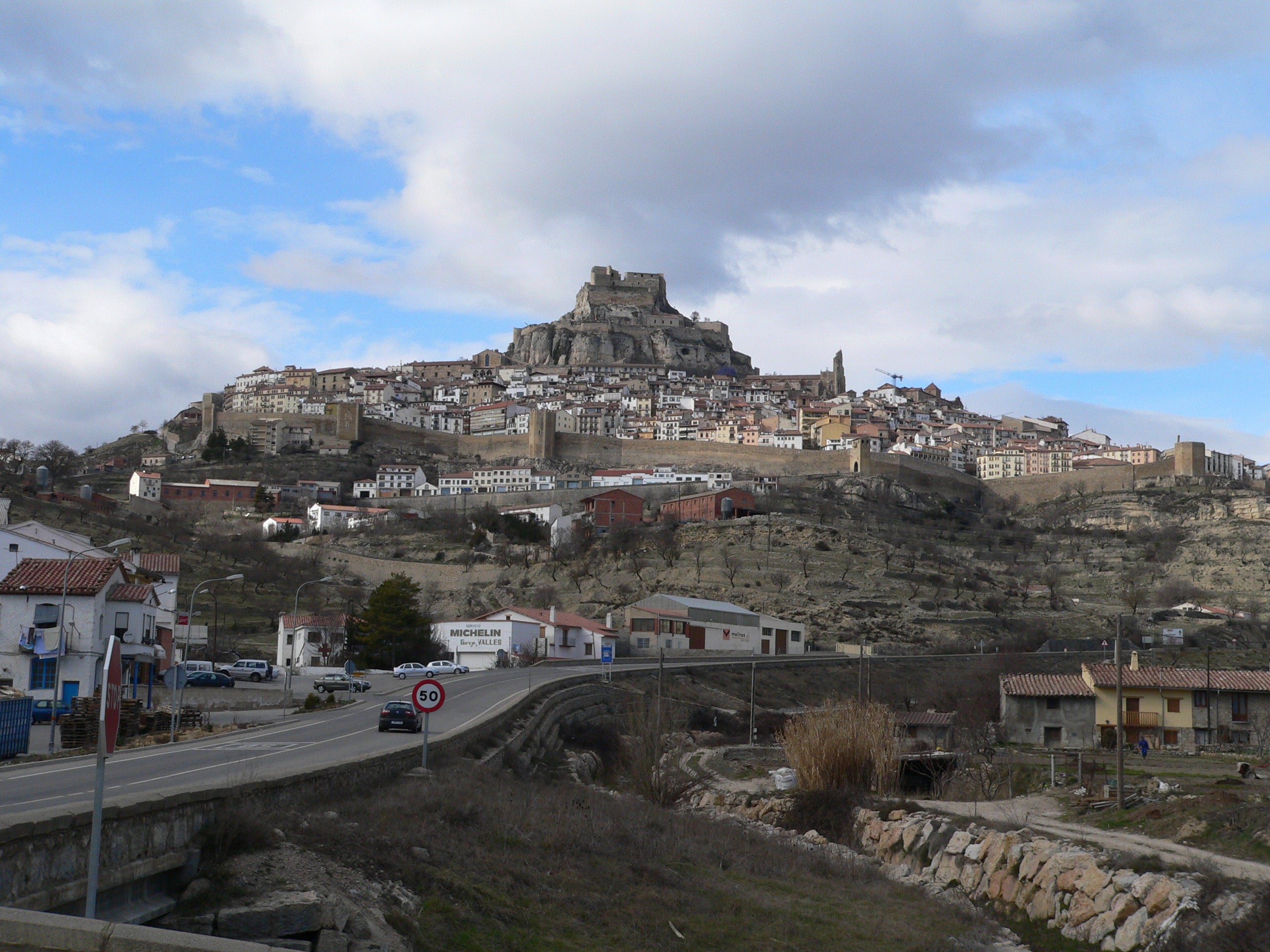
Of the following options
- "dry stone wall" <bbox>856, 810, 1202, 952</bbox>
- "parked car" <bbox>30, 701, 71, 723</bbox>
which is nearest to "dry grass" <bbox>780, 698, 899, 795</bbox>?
"dry stone wall" <bbox>856, 810, 1202, 952</bbox>

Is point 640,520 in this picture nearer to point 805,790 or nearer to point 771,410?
point 771,410

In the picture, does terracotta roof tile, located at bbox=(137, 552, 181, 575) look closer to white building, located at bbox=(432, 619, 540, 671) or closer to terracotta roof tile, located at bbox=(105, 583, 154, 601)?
terracotta roof tile, located at bbox=(105, 583, 154, 601)

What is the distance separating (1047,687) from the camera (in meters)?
38.2

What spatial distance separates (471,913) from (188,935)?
21.0 ft

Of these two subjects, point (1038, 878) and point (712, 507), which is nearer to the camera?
point (1038, 878)

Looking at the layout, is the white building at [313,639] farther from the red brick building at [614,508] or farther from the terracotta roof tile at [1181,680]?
the red brick building at [614,508]

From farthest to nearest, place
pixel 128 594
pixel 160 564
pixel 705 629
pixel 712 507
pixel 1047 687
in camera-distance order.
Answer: pixel 712 507
pixel 705 629
pixel 160 564
pixel 1047 687
pixel 128 594

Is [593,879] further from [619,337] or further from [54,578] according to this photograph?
[619,337]

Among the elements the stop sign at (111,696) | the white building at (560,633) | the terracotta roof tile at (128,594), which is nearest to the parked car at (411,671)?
the white building at (560,633)

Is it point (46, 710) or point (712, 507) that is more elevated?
point (712, 507)

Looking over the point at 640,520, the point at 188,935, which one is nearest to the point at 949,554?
the point at 640,520

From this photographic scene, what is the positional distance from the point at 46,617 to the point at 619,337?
16047 cm

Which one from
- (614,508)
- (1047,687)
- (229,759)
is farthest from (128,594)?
(614,508)

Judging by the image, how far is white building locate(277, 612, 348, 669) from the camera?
194ft
